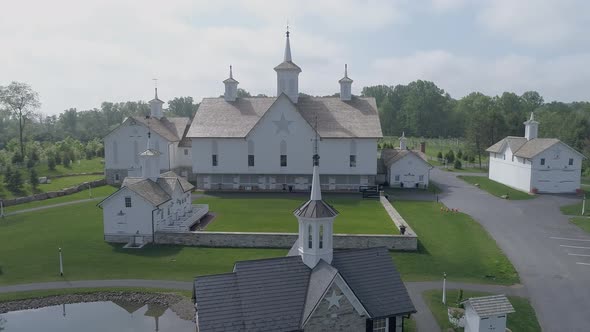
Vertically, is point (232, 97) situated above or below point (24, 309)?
above

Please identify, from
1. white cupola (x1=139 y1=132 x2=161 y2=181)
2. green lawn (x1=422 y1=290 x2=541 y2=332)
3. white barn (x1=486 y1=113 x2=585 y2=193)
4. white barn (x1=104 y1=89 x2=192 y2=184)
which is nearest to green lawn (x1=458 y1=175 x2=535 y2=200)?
white barn (x1=486 y1=113 x2=585 y2=193)

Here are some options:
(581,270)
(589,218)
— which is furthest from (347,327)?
(589,218)

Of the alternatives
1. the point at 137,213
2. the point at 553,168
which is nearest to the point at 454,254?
the point at 137,213

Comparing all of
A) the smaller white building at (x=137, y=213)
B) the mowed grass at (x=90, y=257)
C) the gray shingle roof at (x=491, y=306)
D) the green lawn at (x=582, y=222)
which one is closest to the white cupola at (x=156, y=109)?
the mowed grass at (x=90, y=257)

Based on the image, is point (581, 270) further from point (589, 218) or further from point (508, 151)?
point (508, 151)

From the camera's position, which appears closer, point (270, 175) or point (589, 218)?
point (589, 218)

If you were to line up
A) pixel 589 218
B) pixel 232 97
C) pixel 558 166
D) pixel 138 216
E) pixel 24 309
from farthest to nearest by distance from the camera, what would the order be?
pixel 232 97 < pixel 558 166 < pixel 589 218 < pixel 138 216 < pixel 24 309

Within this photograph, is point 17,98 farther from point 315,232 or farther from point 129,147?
point 315,232

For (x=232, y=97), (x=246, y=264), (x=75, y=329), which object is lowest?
(x=75, y=329)

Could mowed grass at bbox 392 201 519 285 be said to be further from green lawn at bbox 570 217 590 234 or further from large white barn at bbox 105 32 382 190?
large white barn at bbox 105 32 382 190
